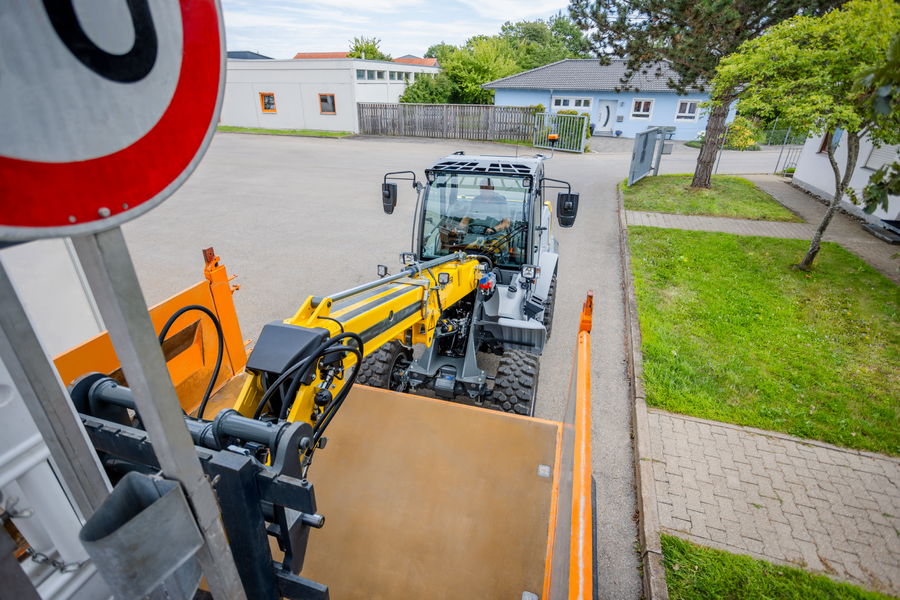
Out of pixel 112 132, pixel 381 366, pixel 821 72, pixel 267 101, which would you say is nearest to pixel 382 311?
pixel 381 366

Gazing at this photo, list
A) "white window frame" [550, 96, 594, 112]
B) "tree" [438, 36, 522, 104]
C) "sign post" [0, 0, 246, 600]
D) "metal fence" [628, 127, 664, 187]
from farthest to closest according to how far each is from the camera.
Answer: "tree" [438, 36, 522, 104]
"white window frame" [550, 96, 594, 112]
"metal fence" [628, 127, 664, 187]
"sign post" [0, 0, 246, 600]

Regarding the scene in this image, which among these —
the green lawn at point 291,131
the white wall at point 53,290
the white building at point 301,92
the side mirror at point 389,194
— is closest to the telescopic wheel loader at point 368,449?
the side mirror at point 389,194

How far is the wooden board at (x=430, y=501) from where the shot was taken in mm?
2270

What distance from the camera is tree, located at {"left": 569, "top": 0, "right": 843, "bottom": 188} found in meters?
10.7

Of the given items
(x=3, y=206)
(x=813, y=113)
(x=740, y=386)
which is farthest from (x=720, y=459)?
(x=813, y=113)

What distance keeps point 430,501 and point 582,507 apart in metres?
0.92

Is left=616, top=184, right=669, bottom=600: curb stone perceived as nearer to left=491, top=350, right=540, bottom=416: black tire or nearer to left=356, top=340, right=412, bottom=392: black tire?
left=491, top=350, right=540, bottom=416: black tire

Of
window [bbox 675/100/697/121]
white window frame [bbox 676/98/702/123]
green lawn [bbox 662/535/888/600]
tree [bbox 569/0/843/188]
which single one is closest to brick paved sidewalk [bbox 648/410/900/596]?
green lawn [bbox 662/535/888/600]

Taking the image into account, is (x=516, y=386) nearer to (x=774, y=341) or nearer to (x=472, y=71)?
(x=774, y=341)

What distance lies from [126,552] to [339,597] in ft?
5.42

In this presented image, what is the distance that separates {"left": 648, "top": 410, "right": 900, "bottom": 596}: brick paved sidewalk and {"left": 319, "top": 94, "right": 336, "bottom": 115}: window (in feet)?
92.4

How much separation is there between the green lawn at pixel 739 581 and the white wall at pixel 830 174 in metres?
11.7

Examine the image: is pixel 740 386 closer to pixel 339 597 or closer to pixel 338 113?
pixel 339 597

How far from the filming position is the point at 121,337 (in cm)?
76
